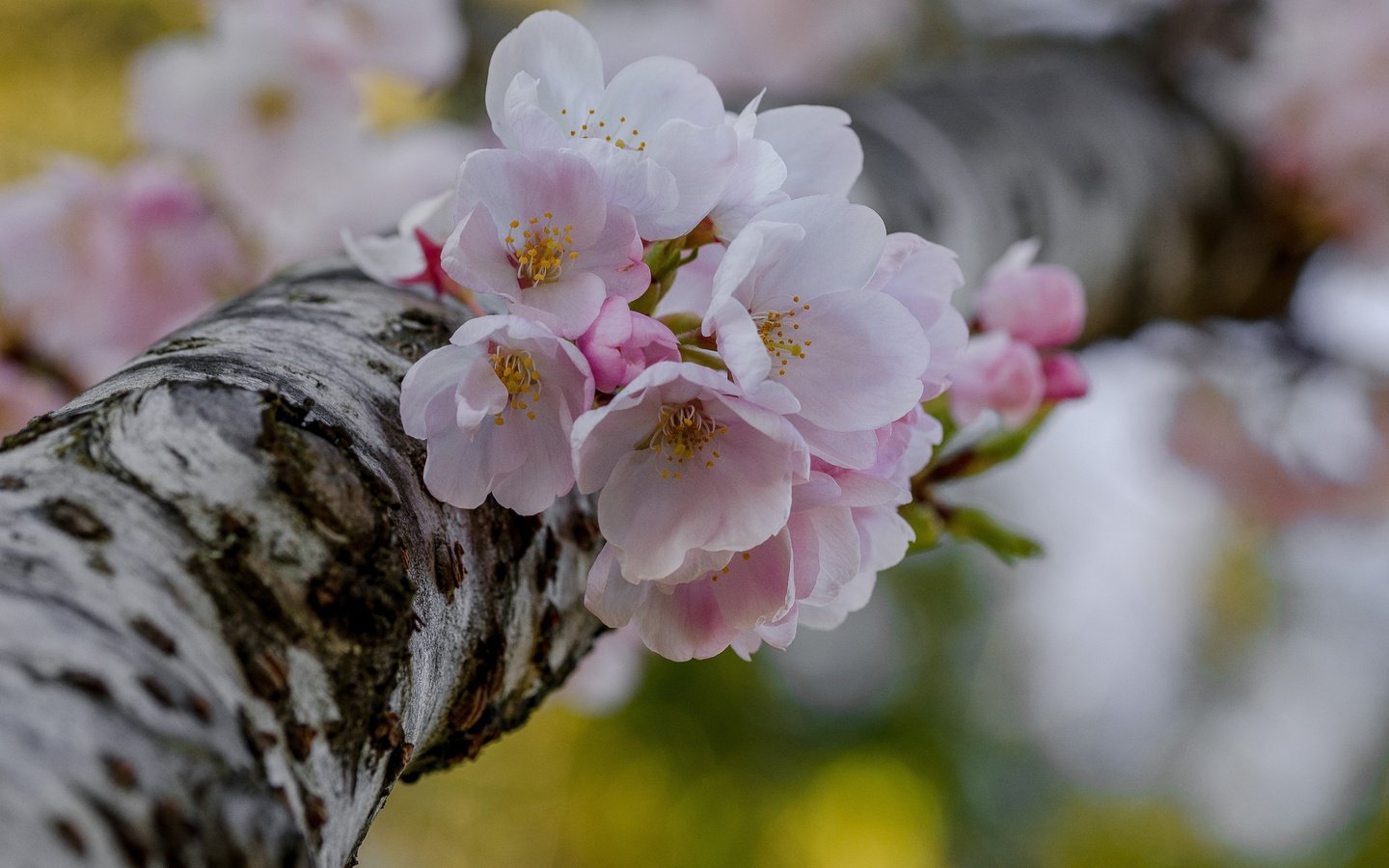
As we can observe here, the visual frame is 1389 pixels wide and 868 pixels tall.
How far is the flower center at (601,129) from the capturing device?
0.34 meters

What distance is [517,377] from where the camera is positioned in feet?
0.98

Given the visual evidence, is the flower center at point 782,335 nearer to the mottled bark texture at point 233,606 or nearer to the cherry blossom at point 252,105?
the mottled bark texture at point 233,606

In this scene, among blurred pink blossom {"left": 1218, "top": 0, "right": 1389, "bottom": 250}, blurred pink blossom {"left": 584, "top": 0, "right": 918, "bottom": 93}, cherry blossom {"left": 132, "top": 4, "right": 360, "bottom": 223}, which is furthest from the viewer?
blurred pink blossom {"left": 584, "top": 0, "right": 918, "bottom": 93}

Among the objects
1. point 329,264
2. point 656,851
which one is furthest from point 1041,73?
point 656,851

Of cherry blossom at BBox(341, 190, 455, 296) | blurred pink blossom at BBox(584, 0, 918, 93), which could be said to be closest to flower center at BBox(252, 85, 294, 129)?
cherry blossom at BBox(341, 190, 455, 296)

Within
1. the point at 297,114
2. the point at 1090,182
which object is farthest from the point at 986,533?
the point at 297,114

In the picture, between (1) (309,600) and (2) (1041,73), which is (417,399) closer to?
(1) (309,600)

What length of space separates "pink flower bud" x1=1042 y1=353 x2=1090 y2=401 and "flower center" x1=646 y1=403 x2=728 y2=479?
0.88 feet

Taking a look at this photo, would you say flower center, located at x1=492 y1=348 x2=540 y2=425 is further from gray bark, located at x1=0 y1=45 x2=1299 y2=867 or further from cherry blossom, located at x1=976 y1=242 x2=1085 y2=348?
cherry blossom, located at x1=976 y1=242 x2=1085 y2=348

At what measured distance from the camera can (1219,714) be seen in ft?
10.8

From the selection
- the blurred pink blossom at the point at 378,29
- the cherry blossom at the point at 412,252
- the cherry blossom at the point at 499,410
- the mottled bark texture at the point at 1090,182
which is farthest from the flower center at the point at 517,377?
the blurred pink blossom at the point at 378,29

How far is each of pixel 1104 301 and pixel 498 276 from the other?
0.88 m

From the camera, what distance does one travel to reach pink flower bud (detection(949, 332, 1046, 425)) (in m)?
0.47

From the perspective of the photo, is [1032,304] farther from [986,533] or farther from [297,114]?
[297,114]
